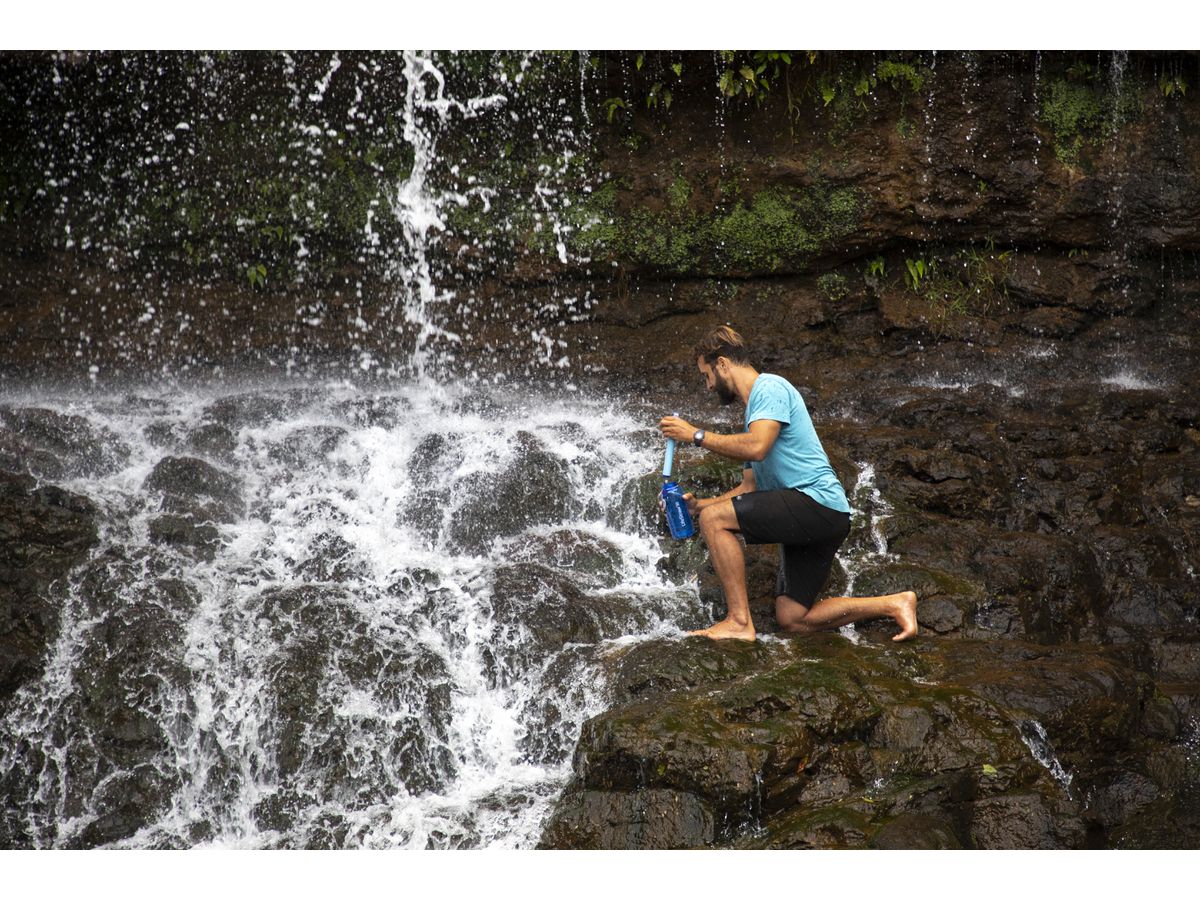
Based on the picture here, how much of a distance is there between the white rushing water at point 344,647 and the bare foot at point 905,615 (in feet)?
4.60

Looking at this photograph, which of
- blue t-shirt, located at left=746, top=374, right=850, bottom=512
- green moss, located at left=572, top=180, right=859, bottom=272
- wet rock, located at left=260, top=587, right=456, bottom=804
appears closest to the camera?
blue t-shirt, located at left=746, top=374, right=850, bottom=512

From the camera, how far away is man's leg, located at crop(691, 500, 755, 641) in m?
7.03

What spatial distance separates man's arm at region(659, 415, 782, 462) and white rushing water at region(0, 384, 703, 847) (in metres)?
1.56

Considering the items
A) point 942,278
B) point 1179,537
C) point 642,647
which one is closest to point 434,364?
point 942,278

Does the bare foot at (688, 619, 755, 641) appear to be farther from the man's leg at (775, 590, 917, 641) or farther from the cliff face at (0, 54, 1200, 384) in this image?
the cliff face at (0, 54, 1200, 384)

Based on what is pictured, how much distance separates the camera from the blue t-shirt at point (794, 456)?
6875 millimetres

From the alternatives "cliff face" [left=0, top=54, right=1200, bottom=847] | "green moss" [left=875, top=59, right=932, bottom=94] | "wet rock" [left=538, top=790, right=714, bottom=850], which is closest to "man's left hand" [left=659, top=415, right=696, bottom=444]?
"wet rock" [left=538, top=790, right=714, bottom=850]

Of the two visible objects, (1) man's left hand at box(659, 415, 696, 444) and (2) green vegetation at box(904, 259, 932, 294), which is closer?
(1) man's left hand at box(659, 415, 696, 444)

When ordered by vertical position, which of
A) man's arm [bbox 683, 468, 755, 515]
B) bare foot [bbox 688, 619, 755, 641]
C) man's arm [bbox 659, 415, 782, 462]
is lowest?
bare foot [bbox 688, 619, 755, 641]

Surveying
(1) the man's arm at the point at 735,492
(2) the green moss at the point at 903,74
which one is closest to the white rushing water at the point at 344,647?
(1) the man's arm at the point at 735,492

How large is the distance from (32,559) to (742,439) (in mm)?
4866

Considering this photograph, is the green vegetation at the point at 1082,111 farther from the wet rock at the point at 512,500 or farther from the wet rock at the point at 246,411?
the wet rock at the point at 246,411

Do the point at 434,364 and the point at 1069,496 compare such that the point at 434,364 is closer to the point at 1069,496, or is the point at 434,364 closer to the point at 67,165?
the point at 67,165

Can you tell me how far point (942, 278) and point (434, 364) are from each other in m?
5.35
